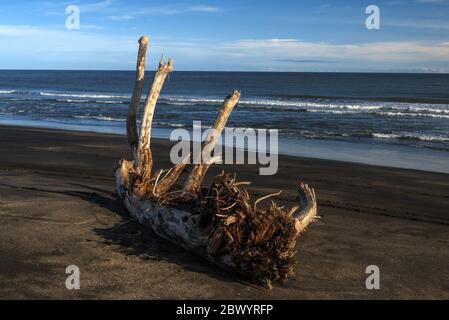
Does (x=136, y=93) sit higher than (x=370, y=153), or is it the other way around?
(x=136, y=93)

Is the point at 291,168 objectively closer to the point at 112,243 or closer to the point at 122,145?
the point at 122,145

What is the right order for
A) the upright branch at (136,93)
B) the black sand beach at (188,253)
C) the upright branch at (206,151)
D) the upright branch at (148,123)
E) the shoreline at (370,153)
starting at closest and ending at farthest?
the black sand beach at (188,253), the upright branch at (206,151), the upright branch at (148,123), the upright branch at (136,93), the shoreline at (370,153)

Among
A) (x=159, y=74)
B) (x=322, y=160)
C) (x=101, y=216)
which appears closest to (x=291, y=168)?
Answer: (x=322, y=160)

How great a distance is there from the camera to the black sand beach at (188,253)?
5207mm

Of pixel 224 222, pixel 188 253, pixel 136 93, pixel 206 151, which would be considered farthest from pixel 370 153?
pixel 224 222

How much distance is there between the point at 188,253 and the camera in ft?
19.9

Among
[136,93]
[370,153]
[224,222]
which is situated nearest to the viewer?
[224,222]

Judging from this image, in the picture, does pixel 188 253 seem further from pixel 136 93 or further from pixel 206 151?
pixel 136 93

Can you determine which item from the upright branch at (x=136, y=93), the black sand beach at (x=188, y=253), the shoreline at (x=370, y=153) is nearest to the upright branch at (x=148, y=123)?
the upright branch at (x=136, y=93)

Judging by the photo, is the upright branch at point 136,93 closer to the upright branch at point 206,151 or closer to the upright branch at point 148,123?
the upright branch at point 148,123

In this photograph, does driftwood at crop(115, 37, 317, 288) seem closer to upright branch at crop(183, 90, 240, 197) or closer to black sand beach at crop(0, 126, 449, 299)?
upright branch at crop(183, 90, 240, 197)


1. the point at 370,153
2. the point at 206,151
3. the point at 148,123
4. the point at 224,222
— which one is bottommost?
the point at 370,153

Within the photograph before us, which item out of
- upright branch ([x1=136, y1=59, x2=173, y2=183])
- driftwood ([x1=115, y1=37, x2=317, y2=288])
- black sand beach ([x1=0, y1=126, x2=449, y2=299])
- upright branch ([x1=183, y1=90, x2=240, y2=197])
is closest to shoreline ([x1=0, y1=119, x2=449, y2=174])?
black sand beach ([x1=0, y1=126, x2=449, y2=299])

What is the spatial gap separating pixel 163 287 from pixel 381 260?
277cm
